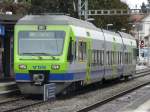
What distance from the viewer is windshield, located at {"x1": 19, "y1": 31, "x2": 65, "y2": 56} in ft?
73.0

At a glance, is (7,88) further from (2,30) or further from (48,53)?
(48,53)

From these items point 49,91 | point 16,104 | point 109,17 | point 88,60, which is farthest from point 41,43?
point 109,17

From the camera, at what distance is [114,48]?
32.8 meters

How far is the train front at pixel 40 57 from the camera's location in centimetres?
2205

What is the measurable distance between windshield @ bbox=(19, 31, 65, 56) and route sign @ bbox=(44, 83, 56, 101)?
51.7 inches

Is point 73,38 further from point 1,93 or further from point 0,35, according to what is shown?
point 0,35

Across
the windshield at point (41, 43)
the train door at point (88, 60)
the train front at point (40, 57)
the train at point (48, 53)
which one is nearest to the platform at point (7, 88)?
the train front at point (40, 57)

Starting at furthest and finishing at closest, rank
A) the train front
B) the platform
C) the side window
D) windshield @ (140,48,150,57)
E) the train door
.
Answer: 1. windshield @ (140,48,150,57)
2. the train door
3. the platform
4. the side window
5. the train front

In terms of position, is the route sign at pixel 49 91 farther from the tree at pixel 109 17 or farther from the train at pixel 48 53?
the tree at pixel 109 17

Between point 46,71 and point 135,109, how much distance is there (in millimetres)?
4722

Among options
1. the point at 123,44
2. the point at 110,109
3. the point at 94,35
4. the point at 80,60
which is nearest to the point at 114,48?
the point at 123,44

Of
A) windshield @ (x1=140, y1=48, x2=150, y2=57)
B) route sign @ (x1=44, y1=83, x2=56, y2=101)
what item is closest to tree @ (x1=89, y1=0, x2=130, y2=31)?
windshield @ (x1=140, y1=48, x2=150, y2=57)

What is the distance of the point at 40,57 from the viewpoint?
22188mm

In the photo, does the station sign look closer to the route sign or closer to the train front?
the train front
